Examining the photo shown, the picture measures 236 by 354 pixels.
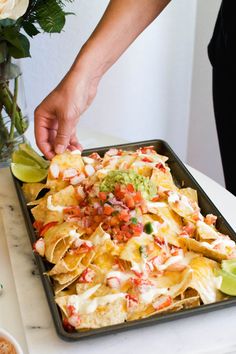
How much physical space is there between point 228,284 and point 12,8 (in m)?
0.64

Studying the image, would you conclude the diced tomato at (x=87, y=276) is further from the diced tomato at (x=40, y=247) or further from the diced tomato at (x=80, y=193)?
the diced tomato at (x=80, y=193)

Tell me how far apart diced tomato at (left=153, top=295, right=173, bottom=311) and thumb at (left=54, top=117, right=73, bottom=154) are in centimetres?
44

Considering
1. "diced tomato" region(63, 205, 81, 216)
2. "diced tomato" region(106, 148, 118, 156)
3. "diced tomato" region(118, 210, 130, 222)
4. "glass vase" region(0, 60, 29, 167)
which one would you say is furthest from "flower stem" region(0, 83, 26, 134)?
"diced tomato" region(118, 210, 130, 222)

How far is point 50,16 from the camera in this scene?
120cm

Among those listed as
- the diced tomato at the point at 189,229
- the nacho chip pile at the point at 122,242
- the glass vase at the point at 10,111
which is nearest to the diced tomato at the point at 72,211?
the nacho chip pile at the point at 122,242

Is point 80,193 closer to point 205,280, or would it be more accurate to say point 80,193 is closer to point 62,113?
point 62,113

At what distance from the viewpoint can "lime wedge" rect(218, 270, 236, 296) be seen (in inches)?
35.8

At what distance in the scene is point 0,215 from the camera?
1.20 meters

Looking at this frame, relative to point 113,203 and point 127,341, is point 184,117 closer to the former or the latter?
point 113,203

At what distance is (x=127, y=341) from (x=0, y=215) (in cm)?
45

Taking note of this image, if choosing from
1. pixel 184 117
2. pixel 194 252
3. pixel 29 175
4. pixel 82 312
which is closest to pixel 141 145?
pixel 29 175

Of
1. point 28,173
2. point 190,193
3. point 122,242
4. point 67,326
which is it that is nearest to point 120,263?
point 122,242

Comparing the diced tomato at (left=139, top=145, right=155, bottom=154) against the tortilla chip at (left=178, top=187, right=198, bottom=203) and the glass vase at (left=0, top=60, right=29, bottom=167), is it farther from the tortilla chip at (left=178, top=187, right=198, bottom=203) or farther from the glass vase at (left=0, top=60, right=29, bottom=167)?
the glass vase at (left=0, top=60, right=29, bottom=167)

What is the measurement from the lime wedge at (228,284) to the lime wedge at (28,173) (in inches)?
18.9
